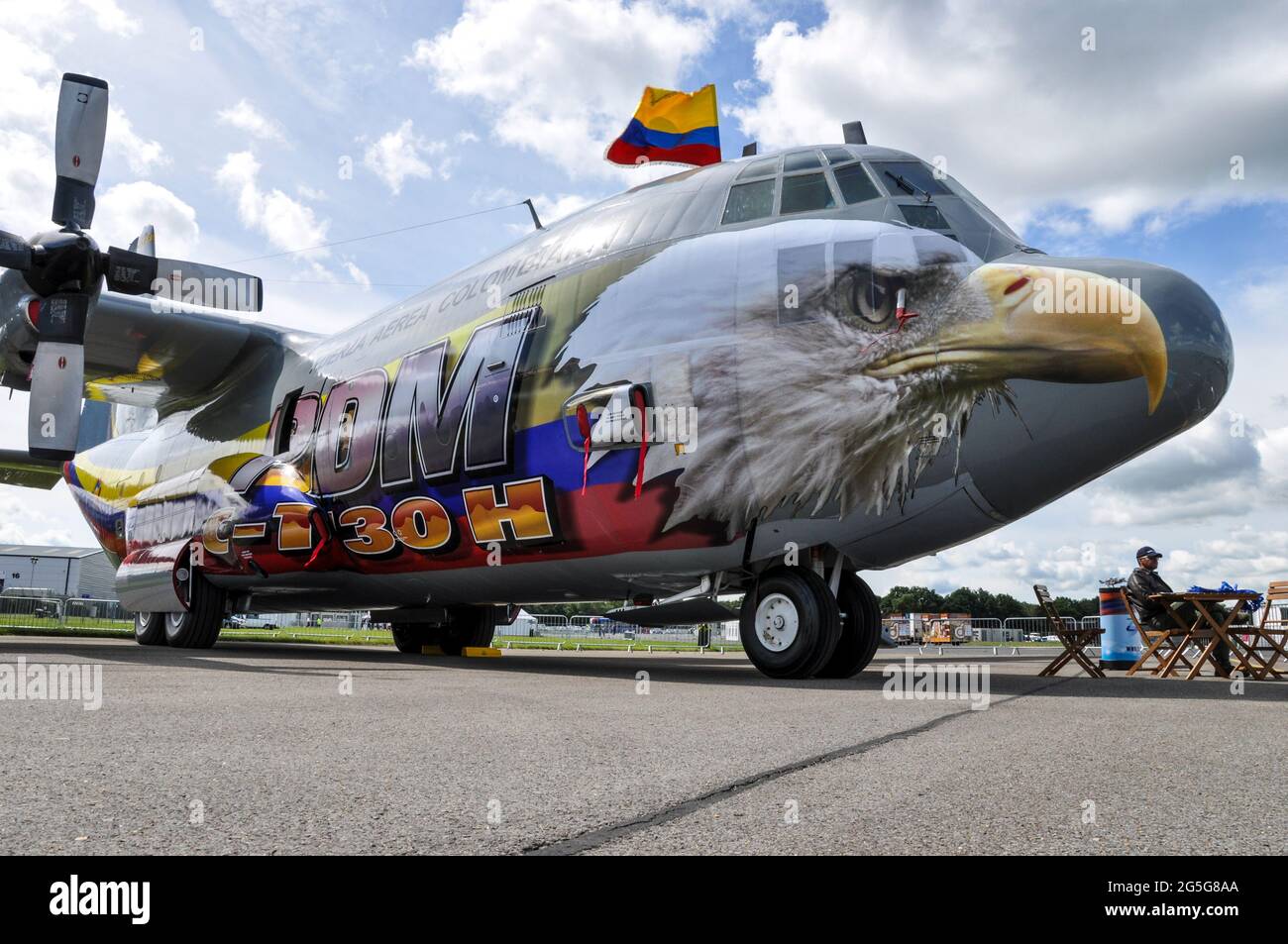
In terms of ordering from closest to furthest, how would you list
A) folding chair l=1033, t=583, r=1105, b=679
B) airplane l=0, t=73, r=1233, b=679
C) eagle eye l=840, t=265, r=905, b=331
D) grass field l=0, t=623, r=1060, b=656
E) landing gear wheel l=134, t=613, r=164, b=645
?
airplane l=0, t=73, r=1233, b=679 < eagle eye l=840, t=265, r=905, b=331 < folding chair l=1033, t=583, r=1105, b=679 < landing gear wheel l=134, t=613, r=164, b=645 < grass field l=0, t=623, r=1060, b=656

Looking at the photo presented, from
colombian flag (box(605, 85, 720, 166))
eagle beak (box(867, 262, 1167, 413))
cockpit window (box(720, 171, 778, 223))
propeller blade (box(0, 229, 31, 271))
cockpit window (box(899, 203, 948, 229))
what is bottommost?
eagle beak (box(867, 262, 1167, 413))

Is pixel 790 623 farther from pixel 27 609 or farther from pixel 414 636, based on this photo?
pixel 27 609

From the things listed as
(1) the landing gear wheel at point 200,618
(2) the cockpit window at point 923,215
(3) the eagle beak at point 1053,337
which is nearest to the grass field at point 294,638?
(1) the landing gear wheel at point 200,618

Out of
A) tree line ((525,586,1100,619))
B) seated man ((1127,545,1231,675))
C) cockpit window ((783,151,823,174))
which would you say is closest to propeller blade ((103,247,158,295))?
cockpit window ((783,151,823,174))

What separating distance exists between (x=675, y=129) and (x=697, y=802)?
12.0 metres

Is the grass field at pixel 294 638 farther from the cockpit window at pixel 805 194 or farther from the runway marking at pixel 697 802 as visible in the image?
the runway marking at pixel 697 802

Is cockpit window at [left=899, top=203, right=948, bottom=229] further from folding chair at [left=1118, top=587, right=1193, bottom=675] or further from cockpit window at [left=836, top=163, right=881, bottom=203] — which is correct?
folding chair at [left=1118, top=587, right=1193, bottom=675]

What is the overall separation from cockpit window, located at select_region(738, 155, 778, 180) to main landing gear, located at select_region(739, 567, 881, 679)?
4.61 meters

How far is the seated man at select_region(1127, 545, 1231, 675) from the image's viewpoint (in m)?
11.1

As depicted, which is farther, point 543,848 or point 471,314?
point 471,314

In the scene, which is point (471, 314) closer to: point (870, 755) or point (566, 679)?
point (566, 679)
